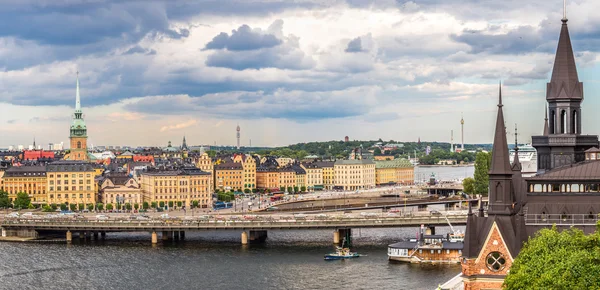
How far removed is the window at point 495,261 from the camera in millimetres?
53041

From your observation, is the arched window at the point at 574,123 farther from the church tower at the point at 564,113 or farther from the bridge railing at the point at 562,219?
the bridge railing at the point at 562,219

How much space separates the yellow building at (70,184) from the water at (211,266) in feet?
174

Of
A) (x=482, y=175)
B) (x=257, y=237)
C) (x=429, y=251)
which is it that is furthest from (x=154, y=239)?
(x=482, y=175)

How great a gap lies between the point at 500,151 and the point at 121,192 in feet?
428

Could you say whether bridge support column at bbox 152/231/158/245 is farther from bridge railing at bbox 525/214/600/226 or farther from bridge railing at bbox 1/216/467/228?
bridge railing at bbox 525/214/600/226

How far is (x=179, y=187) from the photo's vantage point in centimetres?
17338

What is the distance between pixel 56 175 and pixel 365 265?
9754 cm

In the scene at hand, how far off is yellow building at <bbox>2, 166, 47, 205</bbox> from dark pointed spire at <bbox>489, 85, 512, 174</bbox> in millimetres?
143369

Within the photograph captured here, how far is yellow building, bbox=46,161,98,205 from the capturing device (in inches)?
6811

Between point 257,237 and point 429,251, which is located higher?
point 429,251

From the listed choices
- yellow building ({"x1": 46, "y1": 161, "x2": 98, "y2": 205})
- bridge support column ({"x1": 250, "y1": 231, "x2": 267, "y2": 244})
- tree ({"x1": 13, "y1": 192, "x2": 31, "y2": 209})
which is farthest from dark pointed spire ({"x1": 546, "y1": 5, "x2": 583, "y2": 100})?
tree ({"x1": 13, "y1": 192, "x2": 31, "y2": 209})

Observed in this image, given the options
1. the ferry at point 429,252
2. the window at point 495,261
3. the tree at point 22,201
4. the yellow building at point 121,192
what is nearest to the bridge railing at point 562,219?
the window at point 495,261

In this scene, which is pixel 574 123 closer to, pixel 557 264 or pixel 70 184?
pixel 557 264

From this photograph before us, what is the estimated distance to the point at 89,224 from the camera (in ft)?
407
